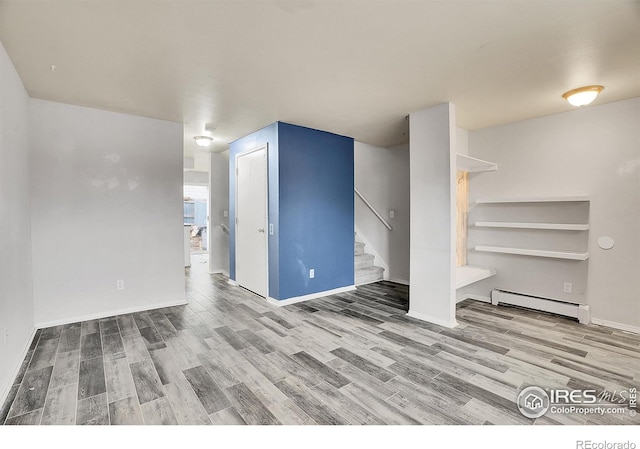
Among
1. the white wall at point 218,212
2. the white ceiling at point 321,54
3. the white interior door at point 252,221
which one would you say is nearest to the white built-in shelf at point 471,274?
the white ceiling at point 321,54

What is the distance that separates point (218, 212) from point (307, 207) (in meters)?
2.69

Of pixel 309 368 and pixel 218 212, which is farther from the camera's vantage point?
pixel 218 212

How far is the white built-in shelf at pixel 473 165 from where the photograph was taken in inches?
143

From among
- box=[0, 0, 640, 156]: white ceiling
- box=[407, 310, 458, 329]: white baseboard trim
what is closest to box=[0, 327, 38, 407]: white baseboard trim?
box=[0, 0, 640, 156]: white ceiling

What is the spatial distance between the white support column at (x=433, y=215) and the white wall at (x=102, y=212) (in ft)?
9.85

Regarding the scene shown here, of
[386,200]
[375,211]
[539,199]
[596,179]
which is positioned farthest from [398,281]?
[596,179]

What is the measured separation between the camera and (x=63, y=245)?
3275mm

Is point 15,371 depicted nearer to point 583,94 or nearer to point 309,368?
point 309,368

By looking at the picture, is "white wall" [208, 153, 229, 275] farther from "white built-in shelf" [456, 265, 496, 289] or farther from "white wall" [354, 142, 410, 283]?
"white built-in shelf" [456, 265, 496, 289]

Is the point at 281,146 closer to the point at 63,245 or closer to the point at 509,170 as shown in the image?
the point at 63,245

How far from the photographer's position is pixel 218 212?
6.13m

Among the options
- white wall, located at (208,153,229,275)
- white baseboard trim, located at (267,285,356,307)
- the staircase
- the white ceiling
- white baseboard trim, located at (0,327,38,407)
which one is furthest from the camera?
white wall, located at (208,153,229,275)

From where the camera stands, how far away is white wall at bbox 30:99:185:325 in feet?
10.5

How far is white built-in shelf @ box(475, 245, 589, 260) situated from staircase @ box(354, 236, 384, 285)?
1.79 meters
